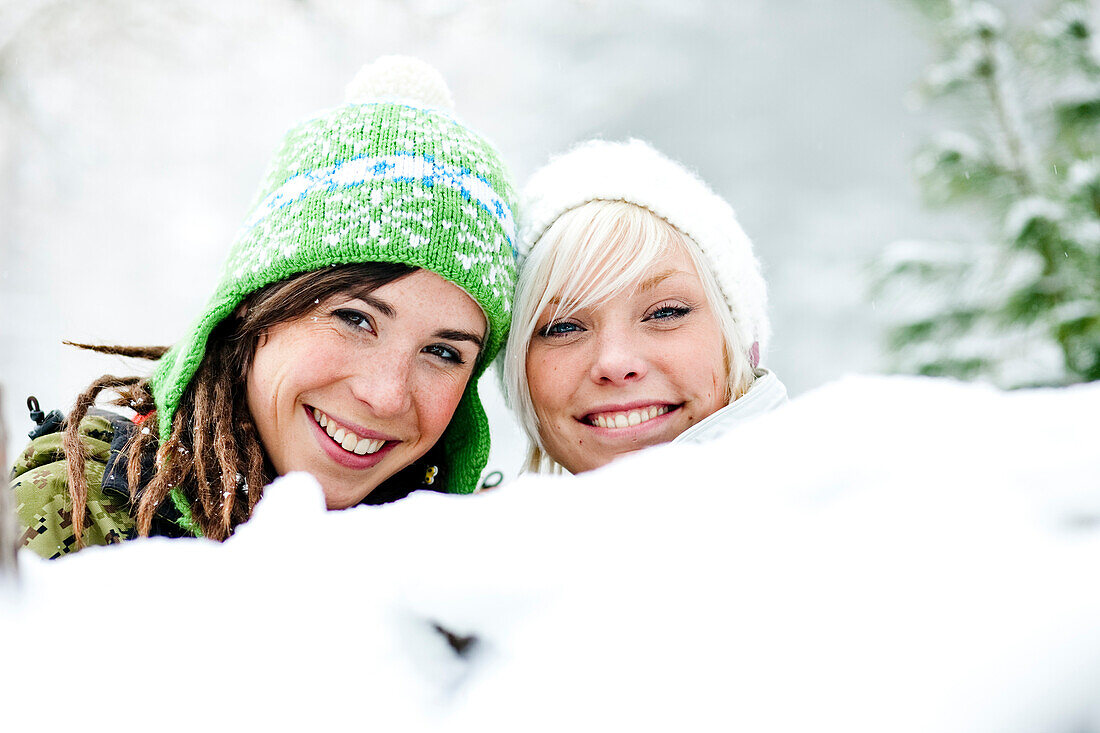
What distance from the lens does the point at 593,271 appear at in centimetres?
160

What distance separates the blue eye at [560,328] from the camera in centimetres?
168

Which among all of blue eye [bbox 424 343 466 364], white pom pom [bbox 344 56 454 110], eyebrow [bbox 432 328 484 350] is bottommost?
blue eye [bbox 424 343 466 364]

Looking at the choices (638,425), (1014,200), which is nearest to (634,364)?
(638,425)

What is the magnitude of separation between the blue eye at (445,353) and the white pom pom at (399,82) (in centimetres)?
59

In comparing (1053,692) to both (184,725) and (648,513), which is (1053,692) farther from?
(184,725)

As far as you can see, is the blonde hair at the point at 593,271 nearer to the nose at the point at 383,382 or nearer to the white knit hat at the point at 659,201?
the white knit hat at the point at 659,201

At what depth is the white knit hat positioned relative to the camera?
1.75 m

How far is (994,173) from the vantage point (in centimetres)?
580

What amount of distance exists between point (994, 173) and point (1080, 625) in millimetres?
6414

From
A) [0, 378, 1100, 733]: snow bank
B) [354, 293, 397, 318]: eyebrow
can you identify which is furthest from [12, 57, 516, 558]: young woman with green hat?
[0, 378, 1100, 733]: snow bank

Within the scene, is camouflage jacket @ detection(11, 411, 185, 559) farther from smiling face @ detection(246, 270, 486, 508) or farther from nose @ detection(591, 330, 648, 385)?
nose @ detection(591, 330, 648, 385)

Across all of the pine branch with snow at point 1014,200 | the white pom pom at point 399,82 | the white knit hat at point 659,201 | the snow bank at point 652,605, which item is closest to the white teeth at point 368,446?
the white knit hat at point 659,201

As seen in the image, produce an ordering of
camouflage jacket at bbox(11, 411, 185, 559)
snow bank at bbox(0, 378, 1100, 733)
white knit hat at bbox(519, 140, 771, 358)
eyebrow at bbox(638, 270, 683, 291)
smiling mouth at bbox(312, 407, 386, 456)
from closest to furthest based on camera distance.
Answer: snow bank at bbox(0, 378, 1100, 733)
camouflage jacket at bbox(11, 411, 185, 559)
smiling mouth at bbox(312, 407, 386, 456)
eyebrow at bbox(638, 270, 683, 291)
white knit hat at bbox(519, 140, 771, 358)

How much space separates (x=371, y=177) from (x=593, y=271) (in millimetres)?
495
